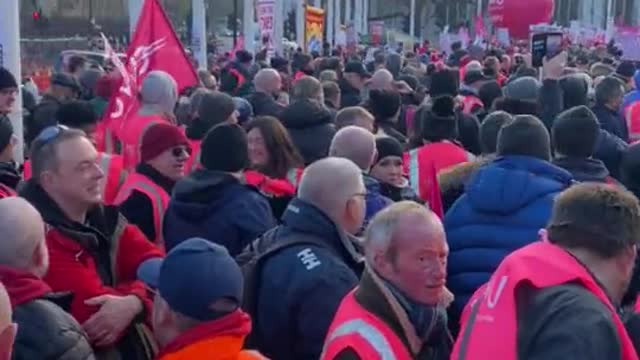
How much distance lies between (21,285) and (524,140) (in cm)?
261

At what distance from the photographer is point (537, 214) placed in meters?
5.04

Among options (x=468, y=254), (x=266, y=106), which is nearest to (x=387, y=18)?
(x=266, y=106)

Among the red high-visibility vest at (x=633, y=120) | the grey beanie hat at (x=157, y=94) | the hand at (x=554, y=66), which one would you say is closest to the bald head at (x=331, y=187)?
the grey beanie hat at (x=157, y=94)

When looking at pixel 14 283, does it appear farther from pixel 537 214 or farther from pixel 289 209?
pixel 537 214

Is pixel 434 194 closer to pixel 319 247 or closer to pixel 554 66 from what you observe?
pixel 319 247

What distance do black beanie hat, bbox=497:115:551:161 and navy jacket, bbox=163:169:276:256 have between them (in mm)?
1121

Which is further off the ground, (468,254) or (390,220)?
(390,220)

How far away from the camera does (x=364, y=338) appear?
3605mm

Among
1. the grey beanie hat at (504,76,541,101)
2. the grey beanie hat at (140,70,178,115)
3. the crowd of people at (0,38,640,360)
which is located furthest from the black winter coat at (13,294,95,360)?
the grey beanie hat at (504,76,541,101)

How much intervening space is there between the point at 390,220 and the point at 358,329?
39cm

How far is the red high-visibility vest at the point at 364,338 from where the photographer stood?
3.60 metres

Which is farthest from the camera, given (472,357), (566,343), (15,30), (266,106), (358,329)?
(266,106)

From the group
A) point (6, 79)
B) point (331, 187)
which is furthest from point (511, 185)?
point (6, 79)

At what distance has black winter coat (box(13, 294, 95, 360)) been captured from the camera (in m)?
3.51
